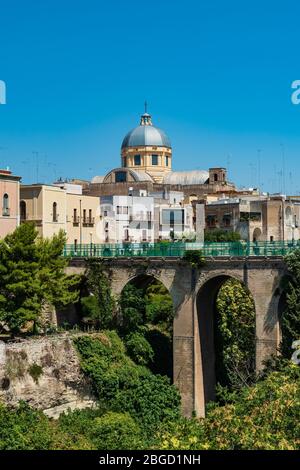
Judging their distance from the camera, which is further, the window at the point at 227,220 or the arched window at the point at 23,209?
the window at the point at 227,220

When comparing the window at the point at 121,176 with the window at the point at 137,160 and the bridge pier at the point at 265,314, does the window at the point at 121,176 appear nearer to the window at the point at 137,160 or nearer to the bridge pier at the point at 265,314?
the window at the point at 137,160

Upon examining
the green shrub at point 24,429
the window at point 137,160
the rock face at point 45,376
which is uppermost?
the window at point 137,160

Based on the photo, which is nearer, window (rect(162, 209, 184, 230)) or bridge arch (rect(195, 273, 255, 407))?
bridge arch (rect(195, 273, 255, 407))

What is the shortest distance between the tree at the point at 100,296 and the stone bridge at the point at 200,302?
490 mm

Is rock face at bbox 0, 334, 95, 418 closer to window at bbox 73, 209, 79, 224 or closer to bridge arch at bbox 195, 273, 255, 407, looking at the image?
bridge arch at bbox 195, 273, 255, 407

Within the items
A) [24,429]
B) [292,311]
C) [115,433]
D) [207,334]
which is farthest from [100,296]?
[24,429]

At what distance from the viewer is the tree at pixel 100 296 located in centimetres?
4388

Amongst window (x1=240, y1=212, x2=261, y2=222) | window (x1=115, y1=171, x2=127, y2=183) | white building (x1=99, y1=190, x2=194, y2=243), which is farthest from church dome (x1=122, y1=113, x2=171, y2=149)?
window (x1=240, y1=212, x2=261, y2=222)

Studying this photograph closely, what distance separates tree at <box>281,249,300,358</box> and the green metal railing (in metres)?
1.13

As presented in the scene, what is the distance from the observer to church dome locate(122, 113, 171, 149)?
92.9 m

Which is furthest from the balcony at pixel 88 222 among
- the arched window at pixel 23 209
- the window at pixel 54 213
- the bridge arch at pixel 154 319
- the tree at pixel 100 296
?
the tree at pixel 100 296

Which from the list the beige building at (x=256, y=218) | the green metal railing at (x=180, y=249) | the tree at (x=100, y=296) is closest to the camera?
the green metal railing at (x=180, y=249)

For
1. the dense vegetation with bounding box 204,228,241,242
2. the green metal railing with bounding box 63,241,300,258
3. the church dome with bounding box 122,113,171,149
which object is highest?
the church dome with bounding box 122,113,171,149
